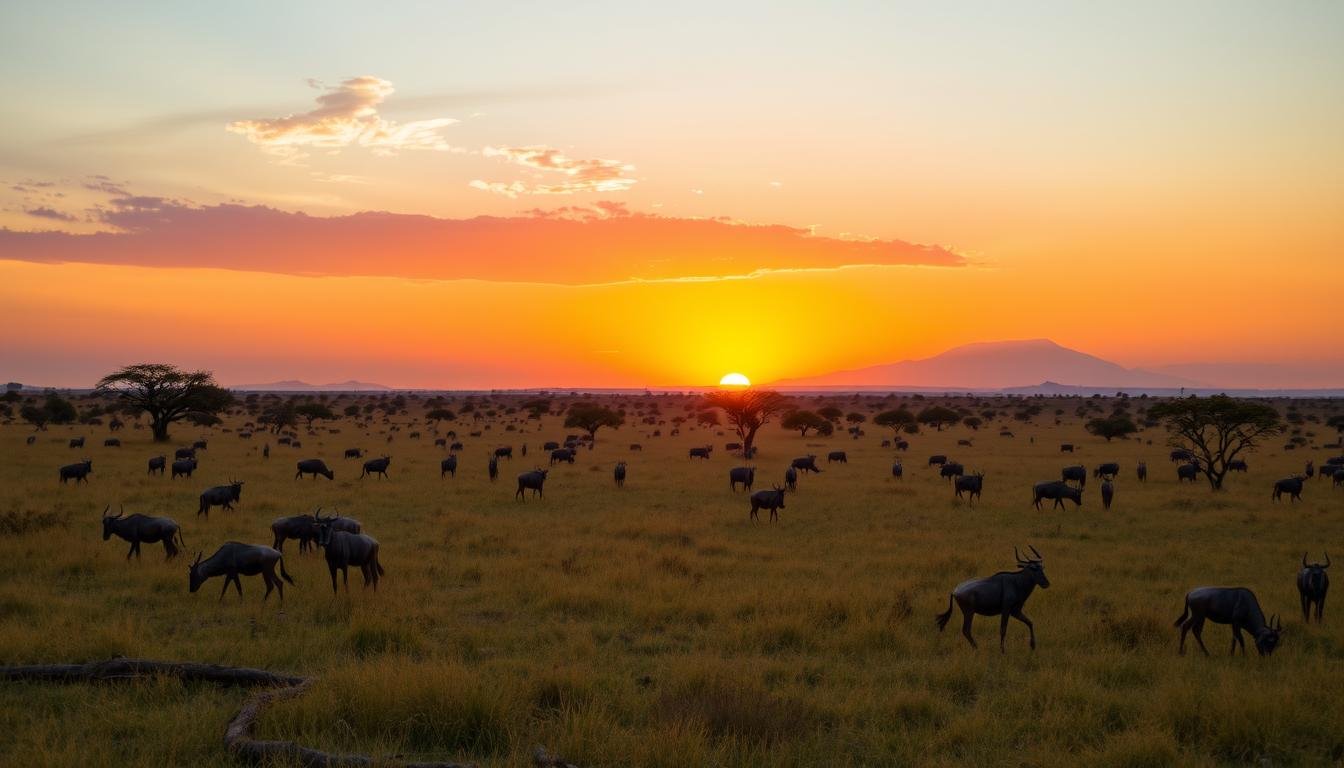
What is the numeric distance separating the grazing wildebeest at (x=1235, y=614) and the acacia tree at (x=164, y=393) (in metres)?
60.1

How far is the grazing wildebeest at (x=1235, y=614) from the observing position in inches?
468

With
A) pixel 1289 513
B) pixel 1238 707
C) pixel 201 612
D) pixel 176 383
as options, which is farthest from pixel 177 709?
pixel 176 383

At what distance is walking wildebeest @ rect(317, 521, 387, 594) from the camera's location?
1518 centimetres

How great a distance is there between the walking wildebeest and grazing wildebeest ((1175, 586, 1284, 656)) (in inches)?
537

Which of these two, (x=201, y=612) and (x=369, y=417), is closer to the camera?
(x=201, y=612)

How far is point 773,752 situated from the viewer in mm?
8273

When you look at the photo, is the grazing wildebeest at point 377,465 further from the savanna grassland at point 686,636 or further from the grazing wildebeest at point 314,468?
the savanna grassland at point 686,636

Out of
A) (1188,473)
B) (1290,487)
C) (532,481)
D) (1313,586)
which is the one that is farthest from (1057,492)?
(532,481)

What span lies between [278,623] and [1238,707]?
43.7 feet

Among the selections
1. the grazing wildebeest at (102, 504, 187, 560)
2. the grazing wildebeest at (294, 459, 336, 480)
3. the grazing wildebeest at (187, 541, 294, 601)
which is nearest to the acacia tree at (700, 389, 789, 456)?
the grazing wildebeest at (294, 459, 336, 480)

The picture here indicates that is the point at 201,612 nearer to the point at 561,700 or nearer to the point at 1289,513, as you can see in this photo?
the point at 561,700

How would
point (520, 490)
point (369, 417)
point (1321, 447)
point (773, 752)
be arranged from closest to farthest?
point (773, 752) → point (520, 490) → point (1321, 447) → point (369, 417)

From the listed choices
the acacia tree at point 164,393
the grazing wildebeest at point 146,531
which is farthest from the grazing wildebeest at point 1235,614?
the acacia tree at point 164,393

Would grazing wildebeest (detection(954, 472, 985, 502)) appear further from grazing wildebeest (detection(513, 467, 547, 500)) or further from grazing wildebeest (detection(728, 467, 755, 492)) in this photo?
grazing wildebeest (detection(513, 467, 547, 500))
